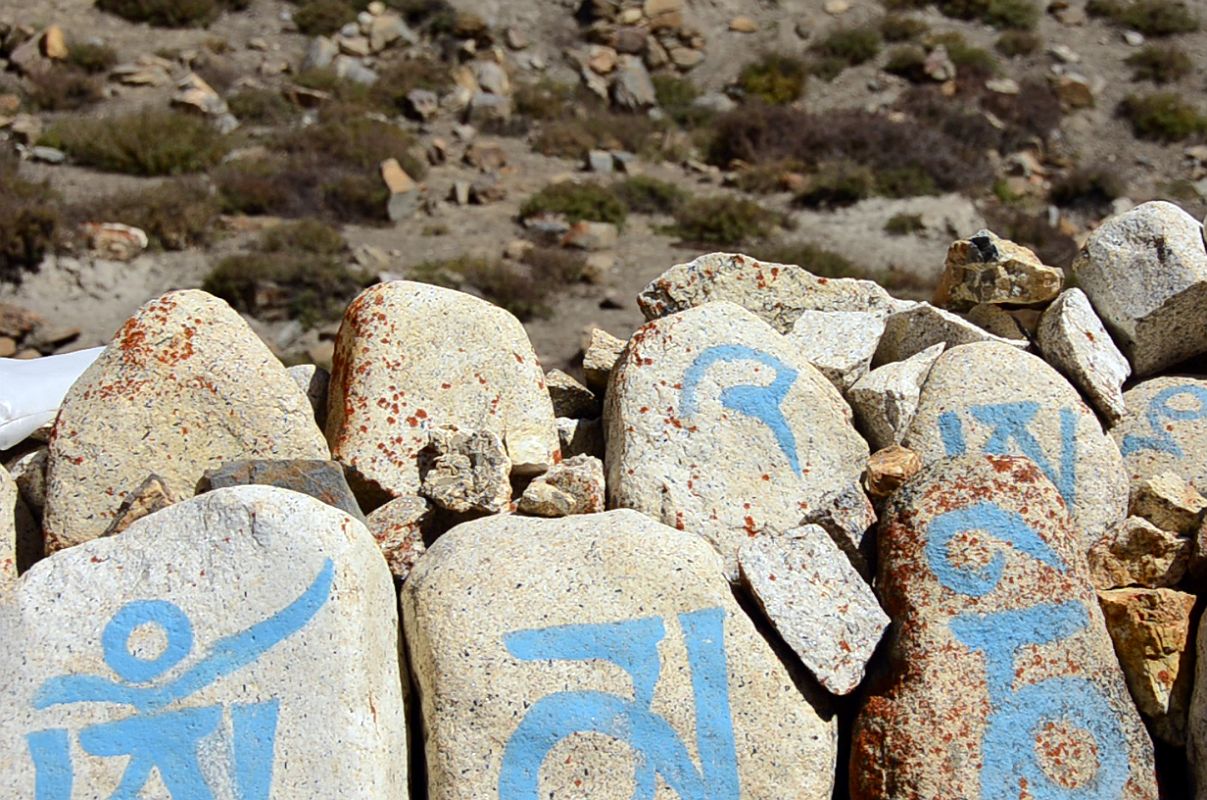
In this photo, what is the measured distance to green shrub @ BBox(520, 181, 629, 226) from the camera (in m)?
13.1

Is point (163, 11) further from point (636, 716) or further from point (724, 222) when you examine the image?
point (636, 716)

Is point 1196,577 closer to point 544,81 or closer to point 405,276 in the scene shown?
point 405,276

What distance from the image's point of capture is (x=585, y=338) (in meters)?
10.4

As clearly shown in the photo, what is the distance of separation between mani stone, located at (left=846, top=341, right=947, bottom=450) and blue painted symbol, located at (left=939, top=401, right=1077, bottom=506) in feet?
0.39

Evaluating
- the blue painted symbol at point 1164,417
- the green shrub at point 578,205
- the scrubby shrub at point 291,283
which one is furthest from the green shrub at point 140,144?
the blue painted symbol at point 1164,417

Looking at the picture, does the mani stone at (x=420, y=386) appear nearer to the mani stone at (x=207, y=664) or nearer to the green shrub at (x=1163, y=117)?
the mani stone at (x=207, y=664)

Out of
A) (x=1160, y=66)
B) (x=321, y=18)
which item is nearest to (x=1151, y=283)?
(x=321, y=18)

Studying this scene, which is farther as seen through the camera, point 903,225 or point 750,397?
point 903,225

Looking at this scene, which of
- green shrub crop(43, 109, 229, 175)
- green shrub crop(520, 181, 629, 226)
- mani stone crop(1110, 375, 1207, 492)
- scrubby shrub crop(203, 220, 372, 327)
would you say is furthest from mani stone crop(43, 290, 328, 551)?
green shrub crop(43, 109, 229, 175)

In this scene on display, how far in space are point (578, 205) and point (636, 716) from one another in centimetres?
1078

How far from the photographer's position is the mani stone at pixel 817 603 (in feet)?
9.51

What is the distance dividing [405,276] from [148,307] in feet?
27.4

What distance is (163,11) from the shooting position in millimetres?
17281

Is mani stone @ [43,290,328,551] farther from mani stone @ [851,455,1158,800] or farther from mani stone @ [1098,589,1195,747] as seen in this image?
mani stone @ [1098,589,1195,747]
